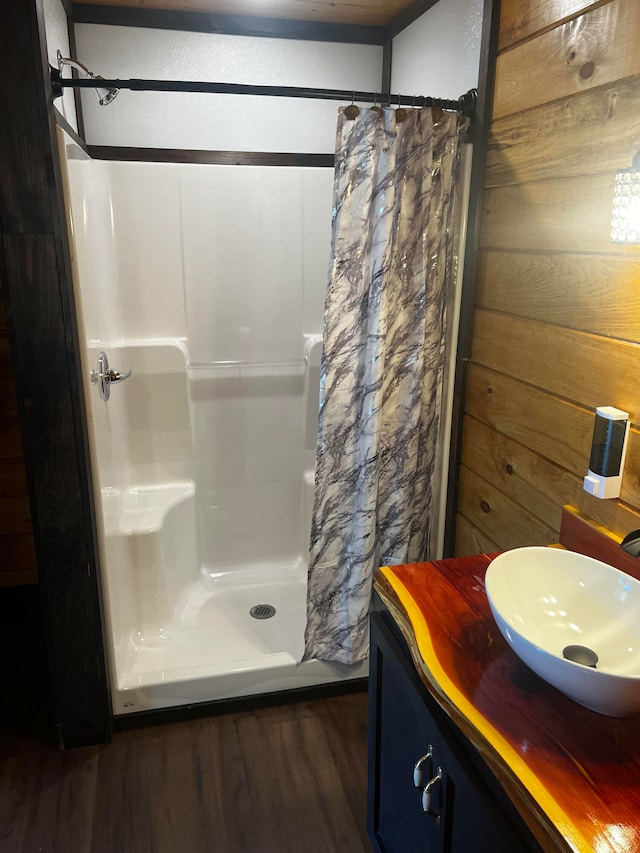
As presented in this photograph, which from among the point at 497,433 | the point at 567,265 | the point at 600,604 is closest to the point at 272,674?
the point at 497,433

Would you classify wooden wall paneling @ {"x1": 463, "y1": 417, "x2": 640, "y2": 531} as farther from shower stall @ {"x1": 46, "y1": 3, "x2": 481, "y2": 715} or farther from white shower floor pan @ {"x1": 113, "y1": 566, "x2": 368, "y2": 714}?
white shower floor pan @ {"x1": 113, "y1": 566, "x2": 368, "y2": 714}

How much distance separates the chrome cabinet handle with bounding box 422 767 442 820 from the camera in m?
1.10

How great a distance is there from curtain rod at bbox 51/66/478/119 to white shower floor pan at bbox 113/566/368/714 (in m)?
1.66

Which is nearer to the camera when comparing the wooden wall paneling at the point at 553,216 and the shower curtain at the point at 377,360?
the wooden wall paneling at the point at 553,216

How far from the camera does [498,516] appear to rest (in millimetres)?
1890

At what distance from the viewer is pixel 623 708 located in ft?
3.12

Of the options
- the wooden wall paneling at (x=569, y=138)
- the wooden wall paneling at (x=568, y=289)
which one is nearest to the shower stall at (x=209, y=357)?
the wooden wall paneling at (x=568, y=289)

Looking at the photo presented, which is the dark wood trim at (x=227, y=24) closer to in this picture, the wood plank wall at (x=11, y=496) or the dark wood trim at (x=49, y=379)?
the dark wood trim at (x=49, y=379)

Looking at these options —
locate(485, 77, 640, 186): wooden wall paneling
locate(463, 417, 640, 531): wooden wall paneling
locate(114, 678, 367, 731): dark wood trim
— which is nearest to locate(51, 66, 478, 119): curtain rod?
locate(485, 77, 640, 186): wooden wall paneling

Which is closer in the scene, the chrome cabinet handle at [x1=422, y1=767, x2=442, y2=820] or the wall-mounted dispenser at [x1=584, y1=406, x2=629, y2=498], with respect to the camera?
the chrome cabinet handle at [x1=422, y1=767, x2=442, y2=820]

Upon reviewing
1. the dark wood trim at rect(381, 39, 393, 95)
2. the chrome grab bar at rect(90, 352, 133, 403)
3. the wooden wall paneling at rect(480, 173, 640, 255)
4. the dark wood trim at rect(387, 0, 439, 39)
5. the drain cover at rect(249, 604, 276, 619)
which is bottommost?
the drain cover at rect(249, 604, 276, 619)

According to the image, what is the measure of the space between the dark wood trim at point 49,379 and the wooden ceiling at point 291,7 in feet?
3.13

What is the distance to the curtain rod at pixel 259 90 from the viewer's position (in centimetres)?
163

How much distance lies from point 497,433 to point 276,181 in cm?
134
